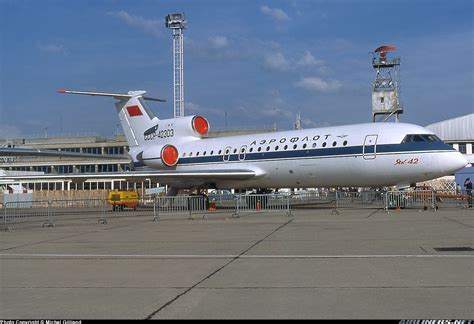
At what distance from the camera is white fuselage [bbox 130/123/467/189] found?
2314cm

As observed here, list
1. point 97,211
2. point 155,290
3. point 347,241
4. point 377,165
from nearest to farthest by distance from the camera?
point 155,290, point 347,241, point 377,165, point 97,211

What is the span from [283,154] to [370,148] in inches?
191

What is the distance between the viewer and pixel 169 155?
34188 mm

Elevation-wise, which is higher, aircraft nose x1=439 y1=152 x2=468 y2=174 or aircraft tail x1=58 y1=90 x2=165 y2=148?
aircraft tail x1=58 y1=90 x2=165 y2=148

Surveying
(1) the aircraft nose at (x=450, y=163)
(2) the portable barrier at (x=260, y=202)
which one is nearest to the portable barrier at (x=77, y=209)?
(2) the portable barrier at (x=260, y=202)

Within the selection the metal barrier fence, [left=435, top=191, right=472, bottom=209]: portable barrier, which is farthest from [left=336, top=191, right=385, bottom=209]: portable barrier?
the metal barrier fence

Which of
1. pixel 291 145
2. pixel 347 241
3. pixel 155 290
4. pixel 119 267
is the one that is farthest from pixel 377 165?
pixel 155 290

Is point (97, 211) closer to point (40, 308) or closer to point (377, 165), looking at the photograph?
A: point (377, 165)

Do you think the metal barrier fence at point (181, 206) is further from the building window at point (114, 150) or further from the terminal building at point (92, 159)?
the building window at point (114, 150)

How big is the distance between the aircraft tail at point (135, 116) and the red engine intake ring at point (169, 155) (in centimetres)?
323

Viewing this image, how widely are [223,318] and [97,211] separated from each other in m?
24.5

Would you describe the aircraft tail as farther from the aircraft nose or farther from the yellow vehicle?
the aircraft nose

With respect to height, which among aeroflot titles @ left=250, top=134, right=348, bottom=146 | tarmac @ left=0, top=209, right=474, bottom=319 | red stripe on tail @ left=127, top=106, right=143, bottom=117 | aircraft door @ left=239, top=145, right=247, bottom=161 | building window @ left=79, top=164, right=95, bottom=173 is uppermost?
red stripe on tail @ left=127, top=106, right=143, bottom=117

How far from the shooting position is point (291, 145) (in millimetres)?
27312
